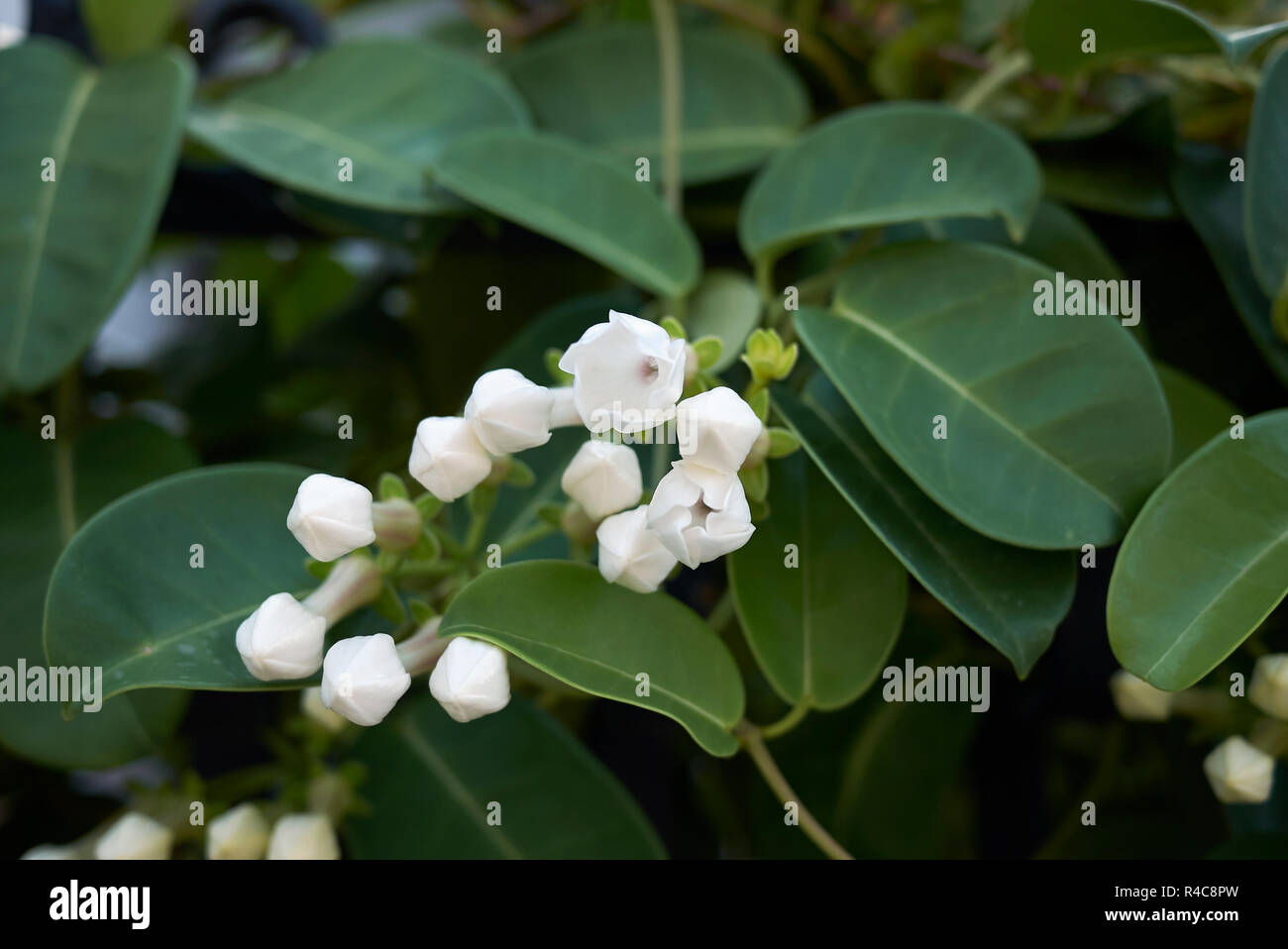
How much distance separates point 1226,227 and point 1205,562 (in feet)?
0.67

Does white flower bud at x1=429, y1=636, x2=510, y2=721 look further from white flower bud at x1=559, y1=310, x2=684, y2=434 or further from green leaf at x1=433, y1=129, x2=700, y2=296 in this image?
green leaf at x1=433, y1=129, x2=700, y2=296

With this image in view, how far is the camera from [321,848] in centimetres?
39

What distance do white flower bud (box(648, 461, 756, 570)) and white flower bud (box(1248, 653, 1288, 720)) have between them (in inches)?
9.5

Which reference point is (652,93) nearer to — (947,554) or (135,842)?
(947,554)

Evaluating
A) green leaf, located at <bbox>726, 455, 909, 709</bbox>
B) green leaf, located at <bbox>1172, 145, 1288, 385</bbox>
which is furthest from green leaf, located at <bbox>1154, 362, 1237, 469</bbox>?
green leaf, located at <bbox>726, 455, 909, 709</bbox>

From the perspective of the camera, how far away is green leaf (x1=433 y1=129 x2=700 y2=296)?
440 millimetres

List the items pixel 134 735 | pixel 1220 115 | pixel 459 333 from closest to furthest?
1. pixel 134 735
2. pixel 1220 115
3. pixel 459 333

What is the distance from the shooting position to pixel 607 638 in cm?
33

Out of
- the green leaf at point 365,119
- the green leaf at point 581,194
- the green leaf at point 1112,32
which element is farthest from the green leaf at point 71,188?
the green leaf at point 1112,32

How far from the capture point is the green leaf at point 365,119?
1.54ft

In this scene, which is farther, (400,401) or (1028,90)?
(400,401)
